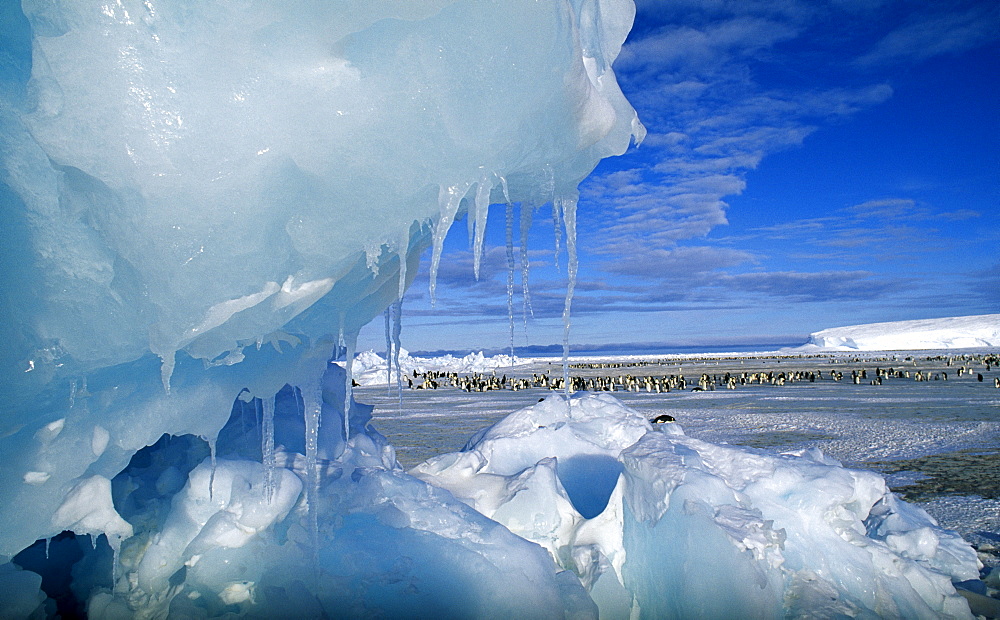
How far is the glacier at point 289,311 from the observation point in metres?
2.77

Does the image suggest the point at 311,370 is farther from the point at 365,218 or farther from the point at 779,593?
the point at 779,593

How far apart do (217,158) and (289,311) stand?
0.91m

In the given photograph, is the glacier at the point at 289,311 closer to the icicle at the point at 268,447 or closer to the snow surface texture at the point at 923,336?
the icicle at the point at 268,447

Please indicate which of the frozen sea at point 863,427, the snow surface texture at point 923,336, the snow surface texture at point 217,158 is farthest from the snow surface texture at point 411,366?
the snow surface texture at point 923,336

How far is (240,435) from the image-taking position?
4980 millimetres

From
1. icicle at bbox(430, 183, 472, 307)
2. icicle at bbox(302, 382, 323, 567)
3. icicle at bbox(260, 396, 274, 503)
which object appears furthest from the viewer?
icicle at bbox(260, 396, 274, 503)

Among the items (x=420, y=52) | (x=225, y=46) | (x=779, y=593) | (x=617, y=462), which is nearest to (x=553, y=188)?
(x=420, y=52)

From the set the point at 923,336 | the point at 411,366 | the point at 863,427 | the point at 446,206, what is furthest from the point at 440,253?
the point at 923,336

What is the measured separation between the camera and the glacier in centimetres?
277

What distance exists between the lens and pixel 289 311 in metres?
3.35

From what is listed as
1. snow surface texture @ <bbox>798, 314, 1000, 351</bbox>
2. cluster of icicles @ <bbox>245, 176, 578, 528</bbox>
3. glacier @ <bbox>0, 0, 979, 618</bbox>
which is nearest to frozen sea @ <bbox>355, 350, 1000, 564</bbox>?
glacier @ <bbox>0, 0, 979, 618</bbox>

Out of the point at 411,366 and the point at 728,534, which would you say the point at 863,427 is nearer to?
the point at 728,534

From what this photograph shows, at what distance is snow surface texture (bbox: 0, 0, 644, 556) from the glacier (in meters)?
0.01

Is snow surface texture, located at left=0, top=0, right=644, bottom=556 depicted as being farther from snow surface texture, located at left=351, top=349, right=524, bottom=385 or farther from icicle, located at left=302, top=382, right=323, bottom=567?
snow surface texture, located at left=351, top=349, right=524, bottom=385
